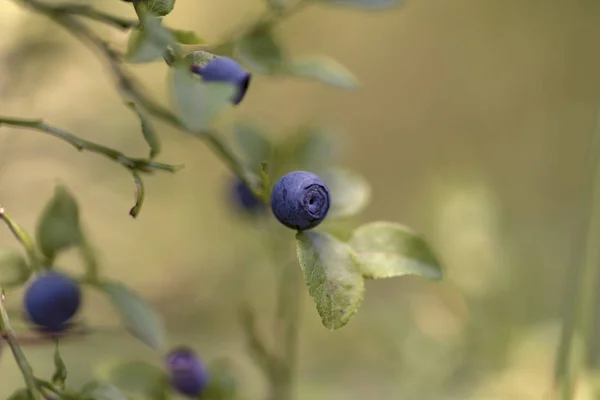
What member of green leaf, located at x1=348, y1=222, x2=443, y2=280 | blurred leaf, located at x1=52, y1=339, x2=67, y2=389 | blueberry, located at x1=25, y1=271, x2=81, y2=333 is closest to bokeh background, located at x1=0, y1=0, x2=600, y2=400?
blueberry, located at x1=25, y1=271, x2=81, y2=333

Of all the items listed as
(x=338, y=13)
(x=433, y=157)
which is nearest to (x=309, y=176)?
(x=433, y=157)

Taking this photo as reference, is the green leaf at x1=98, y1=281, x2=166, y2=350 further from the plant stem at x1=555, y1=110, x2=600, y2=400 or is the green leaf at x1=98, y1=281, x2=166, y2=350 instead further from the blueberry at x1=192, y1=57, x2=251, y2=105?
the plant stem at x1=555, y1=110, x2=600, y2=400

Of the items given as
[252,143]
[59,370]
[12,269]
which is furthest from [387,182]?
[59,370]

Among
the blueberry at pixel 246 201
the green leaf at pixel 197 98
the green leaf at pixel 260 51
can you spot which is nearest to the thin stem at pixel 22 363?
the green leaf at pixel 197 98

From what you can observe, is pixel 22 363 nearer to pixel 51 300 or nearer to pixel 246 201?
pixel 51 300

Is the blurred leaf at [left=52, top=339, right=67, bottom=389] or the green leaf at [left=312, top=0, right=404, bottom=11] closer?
the blurred leaf at [left=52, top=339, right=67, bottom=389]
